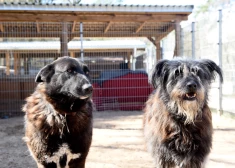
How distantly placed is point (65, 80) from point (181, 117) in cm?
131

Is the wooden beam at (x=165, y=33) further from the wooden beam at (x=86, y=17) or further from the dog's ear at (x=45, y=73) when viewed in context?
the dog's ear at (x=45, y=73)

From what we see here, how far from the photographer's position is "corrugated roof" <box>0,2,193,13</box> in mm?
7805

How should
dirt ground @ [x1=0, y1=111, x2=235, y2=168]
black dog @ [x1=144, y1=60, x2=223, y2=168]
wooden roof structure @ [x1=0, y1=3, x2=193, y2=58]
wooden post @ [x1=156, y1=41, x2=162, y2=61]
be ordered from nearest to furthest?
black dog @ [x1=144, y1=60, x2=223, y2=168], dirt ground @ [x1=0, y1=111, x2=235, y2=168], wooden roof structure @ [x1=0, y1=3, x2=193, y2=58], wooden post @ [x1=156, y1=41, x2=162, y2=61]

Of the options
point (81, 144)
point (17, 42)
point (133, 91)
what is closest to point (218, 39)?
point (133, 91)

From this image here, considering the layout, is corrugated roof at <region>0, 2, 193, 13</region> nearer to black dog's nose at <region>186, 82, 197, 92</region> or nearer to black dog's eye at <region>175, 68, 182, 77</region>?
black dog's eye at <region>175, 68, 182, 77</region>

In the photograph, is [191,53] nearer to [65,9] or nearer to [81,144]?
[65,9]

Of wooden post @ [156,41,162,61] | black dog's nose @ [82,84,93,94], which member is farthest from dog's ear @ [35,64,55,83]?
wooden post @ [156,41,162,61]

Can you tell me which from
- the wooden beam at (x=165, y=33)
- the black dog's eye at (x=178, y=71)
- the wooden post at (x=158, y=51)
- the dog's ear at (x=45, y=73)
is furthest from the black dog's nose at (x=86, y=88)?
the wooden post at (x=158, y=51)

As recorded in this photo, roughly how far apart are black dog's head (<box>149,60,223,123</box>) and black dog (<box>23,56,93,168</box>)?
2.72ft

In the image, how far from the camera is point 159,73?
2.95m

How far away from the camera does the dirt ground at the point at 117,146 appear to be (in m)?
4.14

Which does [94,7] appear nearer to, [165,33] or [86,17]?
[86,17]

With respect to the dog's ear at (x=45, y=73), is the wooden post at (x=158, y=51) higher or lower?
higher

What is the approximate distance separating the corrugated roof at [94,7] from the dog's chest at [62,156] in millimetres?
6120
